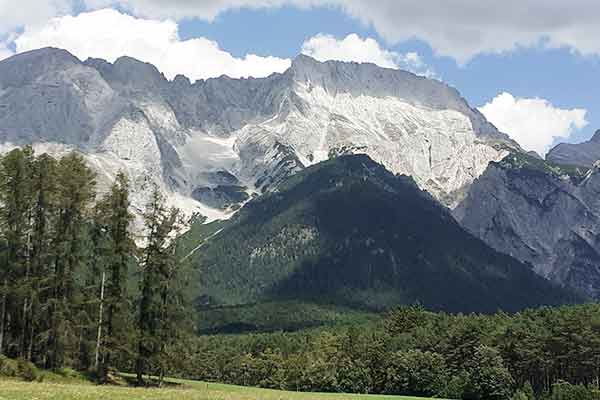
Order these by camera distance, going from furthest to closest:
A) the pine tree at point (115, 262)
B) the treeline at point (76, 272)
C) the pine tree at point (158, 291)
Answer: the pine tree at point (158, 291) < the pine tree at point (115, 262) < the treeline at point (76, 272)

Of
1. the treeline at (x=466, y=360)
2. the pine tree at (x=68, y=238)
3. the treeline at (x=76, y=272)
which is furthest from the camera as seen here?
the treeline at (x=466, y=360)

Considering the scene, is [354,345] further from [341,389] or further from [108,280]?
[108,280]

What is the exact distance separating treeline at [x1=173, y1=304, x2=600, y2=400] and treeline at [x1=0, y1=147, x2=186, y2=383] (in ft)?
106

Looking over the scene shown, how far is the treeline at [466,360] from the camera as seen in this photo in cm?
11350

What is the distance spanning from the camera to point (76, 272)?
66.0 metres

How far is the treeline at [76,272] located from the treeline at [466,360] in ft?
106

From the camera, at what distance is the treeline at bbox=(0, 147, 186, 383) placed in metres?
61.2

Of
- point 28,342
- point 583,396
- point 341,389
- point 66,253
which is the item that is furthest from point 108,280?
point 341,389

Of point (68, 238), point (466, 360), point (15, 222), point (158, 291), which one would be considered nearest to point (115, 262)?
point (68, 238)

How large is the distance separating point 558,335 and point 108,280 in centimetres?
8038

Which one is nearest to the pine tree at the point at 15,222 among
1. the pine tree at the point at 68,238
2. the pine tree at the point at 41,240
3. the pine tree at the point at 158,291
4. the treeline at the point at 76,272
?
the treeline at the point at 76,272

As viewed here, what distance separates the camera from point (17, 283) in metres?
60.6

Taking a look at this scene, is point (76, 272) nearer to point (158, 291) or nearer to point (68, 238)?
point (68, 238)

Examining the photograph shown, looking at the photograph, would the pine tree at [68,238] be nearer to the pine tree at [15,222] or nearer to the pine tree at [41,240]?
the pine tree at [41,240]
